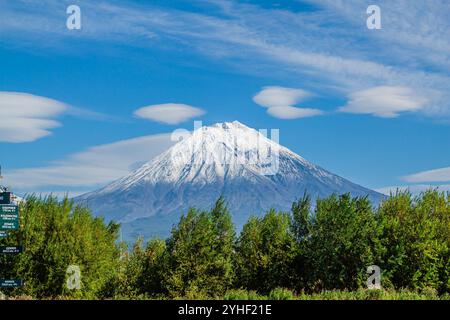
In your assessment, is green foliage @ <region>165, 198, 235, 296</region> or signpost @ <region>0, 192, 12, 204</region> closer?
signpost @ <region>0, 192, 12, 204</region>

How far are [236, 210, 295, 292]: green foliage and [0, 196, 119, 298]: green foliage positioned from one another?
12245 millimetres

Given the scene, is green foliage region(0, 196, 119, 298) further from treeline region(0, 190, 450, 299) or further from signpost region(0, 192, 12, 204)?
signpost region(0, 192, 12, 204)

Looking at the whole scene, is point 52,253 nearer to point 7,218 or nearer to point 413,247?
point 7,218

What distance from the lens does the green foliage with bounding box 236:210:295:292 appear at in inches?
2031

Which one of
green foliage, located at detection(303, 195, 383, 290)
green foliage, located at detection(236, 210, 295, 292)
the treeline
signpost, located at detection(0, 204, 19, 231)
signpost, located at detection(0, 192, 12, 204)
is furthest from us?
green foliage, located at detection(236, 210, 295, 292)

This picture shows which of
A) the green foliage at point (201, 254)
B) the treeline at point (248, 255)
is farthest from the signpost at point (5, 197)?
the green foliage at point (201, 254)

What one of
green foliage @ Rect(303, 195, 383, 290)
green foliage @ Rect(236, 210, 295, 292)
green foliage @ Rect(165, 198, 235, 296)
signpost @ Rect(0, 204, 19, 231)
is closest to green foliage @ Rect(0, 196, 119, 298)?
green foliage @ Rect(165, 198, 235, 296)

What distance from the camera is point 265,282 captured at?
5172 cm

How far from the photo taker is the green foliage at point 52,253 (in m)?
49.8

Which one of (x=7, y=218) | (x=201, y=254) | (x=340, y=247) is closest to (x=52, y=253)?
(x=201, y=254)

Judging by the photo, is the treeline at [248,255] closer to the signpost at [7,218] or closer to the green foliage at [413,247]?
the green foliage at [413,247]

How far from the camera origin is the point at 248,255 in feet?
174

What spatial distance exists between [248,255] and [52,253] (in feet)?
55.8
